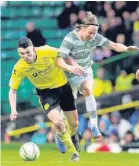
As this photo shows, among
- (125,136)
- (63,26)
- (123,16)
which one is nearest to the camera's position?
(125,136)

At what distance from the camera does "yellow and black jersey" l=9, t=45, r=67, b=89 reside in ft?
46.7

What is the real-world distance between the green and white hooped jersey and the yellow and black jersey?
0.94ft

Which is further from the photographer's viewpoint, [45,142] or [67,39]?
[45,142]

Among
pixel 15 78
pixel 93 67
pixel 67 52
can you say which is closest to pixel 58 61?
pixel 67 52

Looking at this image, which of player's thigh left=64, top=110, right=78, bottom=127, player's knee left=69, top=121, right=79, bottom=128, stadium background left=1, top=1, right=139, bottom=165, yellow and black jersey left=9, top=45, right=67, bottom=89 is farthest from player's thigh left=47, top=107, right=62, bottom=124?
stadium background left=1, top=1, right=139, bottom=165

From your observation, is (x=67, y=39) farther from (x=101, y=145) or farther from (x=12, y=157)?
(x=101, y=145)

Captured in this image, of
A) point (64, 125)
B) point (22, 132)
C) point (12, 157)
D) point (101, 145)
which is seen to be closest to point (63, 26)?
point (22, 132)

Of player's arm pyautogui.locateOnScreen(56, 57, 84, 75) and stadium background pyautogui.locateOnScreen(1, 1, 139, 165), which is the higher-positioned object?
stadium background pyautogui.locateOnScreen(1, 1, 139, 165)

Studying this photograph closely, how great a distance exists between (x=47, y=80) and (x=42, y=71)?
266mm

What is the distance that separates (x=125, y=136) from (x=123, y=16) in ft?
15.3

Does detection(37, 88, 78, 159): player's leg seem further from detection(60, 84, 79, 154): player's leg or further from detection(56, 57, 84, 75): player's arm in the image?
detection(56, 57, 84, 75): player's arm

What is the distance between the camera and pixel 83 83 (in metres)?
15.0

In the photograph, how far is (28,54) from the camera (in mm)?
13891

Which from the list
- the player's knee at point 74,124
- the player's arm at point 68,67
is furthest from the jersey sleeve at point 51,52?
the player's knee at point 74,124
